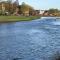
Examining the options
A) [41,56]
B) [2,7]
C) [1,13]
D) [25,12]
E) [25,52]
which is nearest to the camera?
[41,56]

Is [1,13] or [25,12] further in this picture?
[25,12]

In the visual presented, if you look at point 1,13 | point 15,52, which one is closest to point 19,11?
point 1,13

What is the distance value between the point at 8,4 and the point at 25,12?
10.4 metres

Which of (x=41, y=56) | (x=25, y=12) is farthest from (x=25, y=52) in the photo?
(x=25, y=12)

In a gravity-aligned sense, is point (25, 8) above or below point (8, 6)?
below

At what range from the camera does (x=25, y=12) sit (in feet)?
453

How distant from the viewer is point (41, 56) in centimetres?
1838

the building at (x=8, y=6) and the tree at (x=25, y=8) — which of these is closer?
the building at (x=8, y=6)

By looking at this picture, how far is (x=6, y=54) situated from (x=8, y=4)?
114m

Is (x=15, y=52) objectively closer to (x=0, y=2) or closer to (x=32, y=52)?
(x=32, y=52)

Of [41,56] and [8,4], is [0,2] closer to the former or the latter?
[8,4]

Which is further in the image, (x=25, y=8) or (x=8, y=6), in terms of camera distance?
(x=25, y=8)

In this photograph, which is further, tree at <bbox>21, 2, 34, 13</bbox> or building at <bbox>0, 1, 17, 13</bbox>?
tree at <bbox>21, 2, 34, 13</bbox>

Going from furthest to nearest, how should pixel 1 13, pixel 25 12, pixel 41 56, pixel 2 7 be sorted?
pixel 25 12 < pixel 2 7 < pixel 1 13 < pixel 41 56
